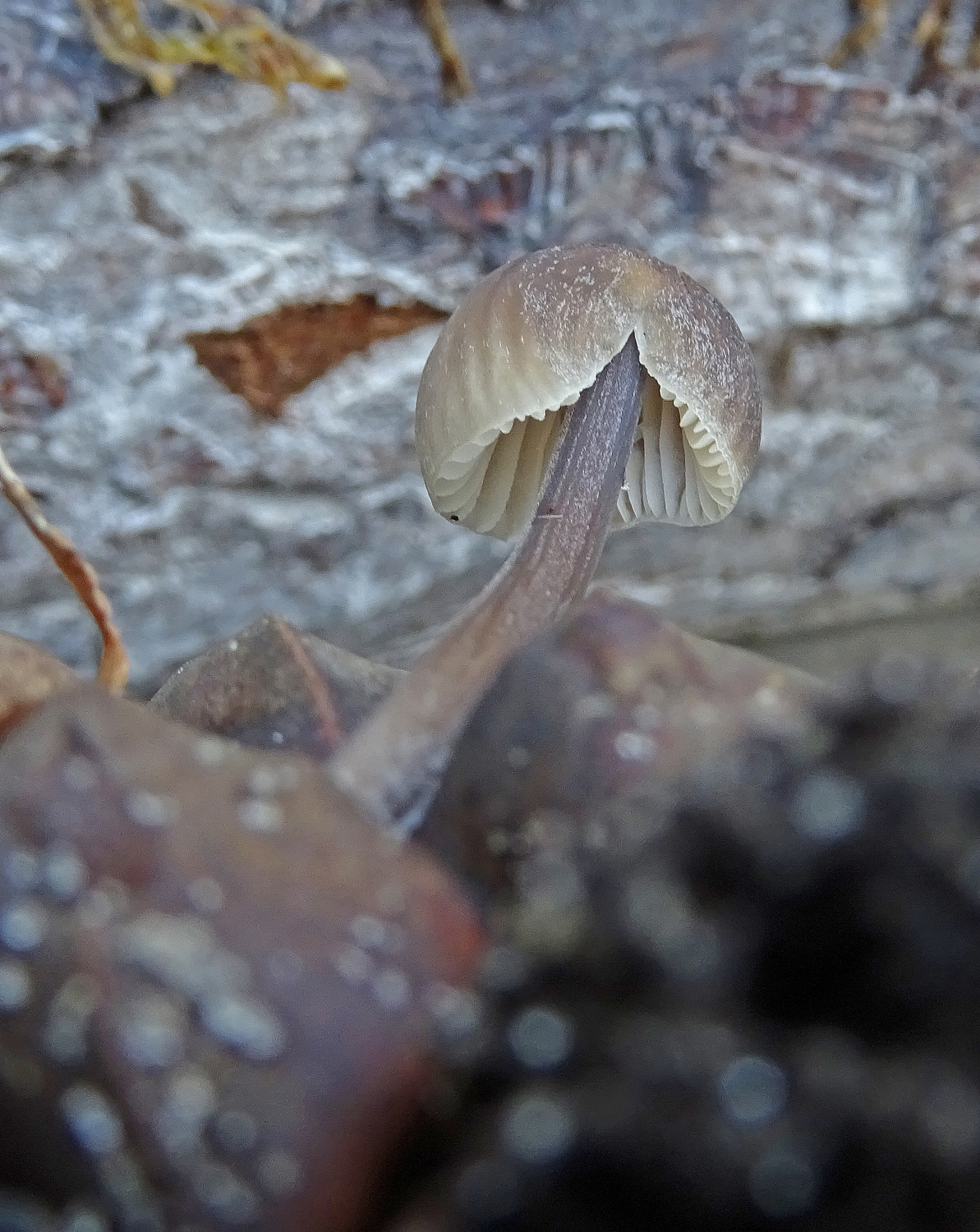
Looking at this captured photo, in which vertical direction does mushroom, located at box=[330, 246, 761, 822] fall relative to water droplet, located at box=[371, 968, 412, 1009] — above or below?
above

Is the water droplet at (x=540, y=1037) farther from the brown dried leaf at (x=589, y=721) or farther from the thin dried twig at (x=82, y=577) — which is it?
the thin dried twig at (x=82, y=577)

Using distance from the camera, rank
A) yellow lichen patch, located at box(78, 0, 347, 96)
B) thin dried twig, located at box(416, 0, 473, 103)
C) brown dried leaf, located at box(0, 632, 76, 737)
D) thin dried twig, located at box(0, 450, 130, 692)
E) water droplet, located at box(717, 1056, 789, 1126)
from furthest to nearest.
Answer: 1. thin dried twig, located at box(416, 0, 473, 103)
2. yellow lichen patch, located at box(78, 0, 347, 96)
3. thin dried twig, located at box(0, 450, 130, 692)
4. brown dried leaf, located at box(0, 632, 76, 737)
5. water droplet, located at box(717, 1056, 789, 1126)

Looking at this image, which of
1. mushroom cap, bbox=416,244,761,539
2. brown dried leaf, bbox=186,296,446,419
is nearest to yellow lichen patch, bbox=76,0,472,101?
brown dried leaf, bbox=186,296,446,419

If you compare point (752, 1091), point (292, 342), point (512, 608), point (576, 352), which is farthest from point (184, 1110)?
point (292, 342)

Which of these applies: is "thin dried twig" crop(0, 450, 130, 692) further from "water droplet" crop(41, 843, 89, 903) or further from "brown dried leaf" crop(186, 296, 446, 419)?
"brown dried leaf" crop(186, 296, 446, 419)

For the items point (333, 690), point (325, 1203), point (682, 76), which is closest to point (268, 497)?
point (682, 76)
